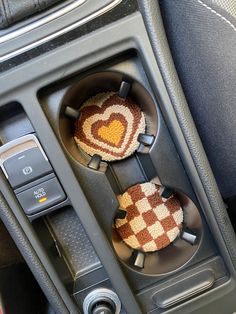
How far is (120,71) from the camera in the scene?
2.32 ft

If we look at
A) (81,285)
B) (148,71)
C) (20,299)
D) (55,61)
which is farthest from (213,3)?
(20,299)

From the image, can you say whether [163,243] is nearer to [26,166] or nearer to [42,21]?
[26,166]

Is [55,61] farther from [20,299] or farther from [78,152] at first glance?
[20,299]

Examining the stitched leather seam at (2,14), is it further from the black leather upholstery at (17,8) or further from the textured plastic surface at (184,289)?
the textured plastic surface at (184,289)

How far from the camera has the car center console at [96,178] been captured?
0.67 meters

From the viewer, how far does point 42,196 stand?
71 centimetres

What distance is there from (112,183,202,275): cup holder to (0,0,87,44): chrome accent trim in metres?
0.30

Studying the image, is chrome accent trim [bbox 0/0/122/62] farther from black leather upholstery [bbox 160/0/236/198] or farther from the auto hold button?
the auto hold button

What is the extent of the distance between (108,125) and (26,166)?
0.15m

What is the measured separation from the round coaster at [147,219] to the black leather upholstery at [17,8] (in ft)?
1.04

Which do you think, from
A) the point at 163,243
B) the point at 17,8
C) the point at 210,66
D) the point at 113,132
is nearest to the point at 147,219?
the point at 163,243

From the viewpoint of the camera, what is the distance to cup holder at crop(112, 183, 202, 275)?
78cm

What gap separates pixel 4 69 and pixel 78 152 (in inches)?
6.9

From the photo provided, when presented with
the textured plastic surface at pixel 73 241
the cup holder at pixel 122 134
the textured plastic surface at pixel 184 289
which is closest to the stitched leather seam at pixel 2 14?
the cup holder at pixel 122 134
